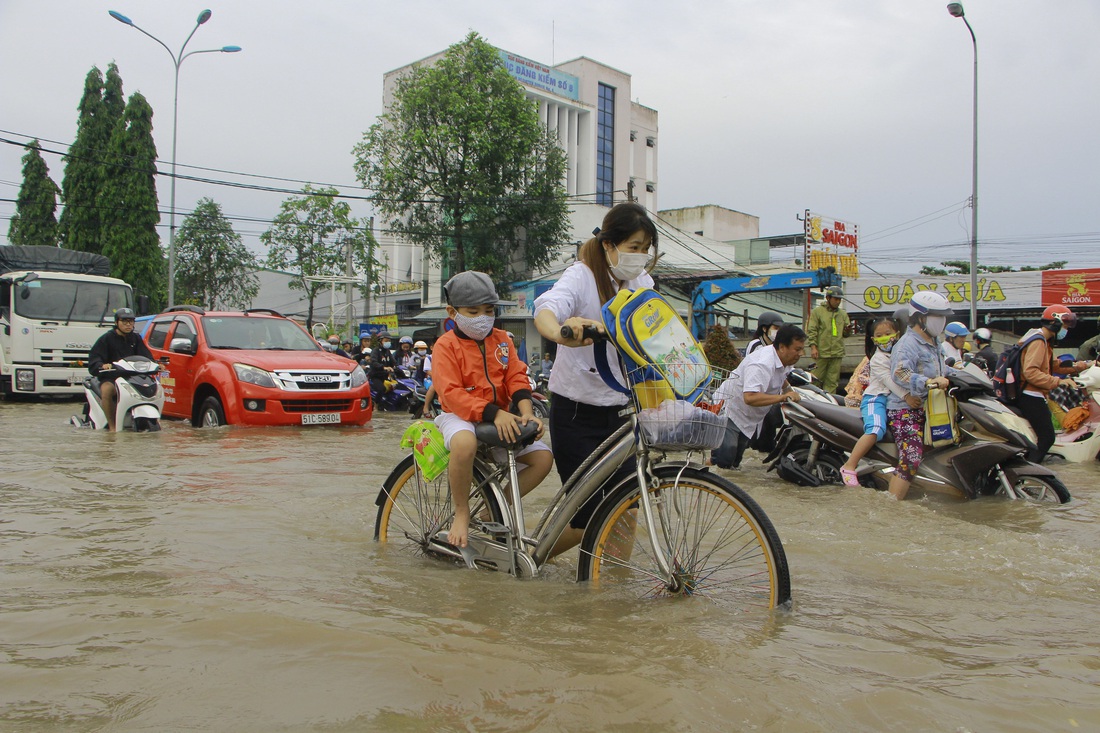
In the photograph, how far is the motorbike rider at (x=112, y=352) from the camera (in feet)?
33.3

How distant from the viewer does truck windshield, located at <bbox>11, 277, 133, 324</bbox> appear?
53.2ft

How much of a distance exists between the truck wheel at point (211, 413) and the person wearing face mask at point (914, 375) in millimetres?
7308

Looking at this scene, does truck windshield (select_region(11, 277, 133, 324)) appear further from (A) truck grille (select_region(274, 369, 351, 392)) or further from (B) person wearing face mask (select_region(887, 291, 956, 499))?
(B) person wearing face mask (select_region(887, 291, 956, 499))

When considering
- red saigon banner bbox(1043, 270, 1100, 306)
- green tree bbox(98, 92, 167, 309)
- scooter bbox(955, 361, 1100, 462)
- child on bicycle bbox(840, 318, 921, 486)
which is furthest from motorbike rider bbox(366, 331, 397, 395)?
green tree bbox(98, 92, 167, 309)

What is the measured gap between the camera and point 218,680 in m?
2.50

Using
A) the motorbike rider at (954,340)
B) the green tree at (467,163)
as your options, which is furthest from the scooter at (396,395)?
the green tree at (467,163)

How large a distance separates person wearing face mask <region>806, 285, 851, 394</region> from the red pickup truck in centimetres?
651

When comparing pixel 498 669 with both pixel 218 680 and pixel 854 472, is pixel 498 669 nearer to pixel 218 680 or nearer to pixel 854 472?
pixel 218 680

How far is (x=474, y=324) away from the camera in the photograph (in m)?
3.95

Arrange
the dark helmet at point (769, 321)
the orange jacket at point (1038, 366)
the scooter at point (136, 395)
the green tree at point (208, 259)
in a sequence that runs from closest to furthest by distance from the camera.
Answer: the orange jacket at point (1038, 366), the dark helmet at point (769, 321), the scooter at point (136, 395), the green tree at point (208, 259)

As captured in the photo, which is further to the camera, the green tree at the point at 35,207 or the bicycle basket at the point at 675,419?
the green tree at the point at 35,207

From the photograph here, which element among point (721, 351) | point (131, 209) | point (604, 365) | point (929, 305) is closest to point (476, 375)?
point (604, 365)

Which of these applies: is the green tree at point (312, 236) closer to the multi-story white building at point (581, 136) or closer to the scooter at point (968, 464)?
the multi-story white building at point (581, 136)

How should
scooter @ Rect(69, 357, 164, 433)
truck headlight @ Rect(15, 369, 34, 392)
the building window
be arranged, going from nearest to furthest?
scooter @ Rect(69, 357, 164, 433), truck headlight @ Rect(15, 369, 34, 392), the building window
